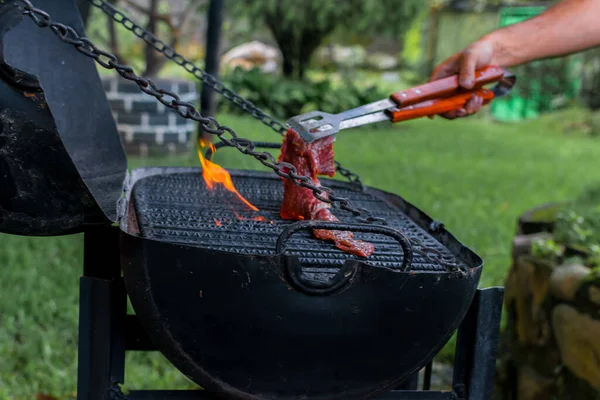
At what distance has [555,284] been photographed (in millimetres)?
3047

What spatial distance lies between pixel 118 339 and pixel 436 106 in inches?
45.6

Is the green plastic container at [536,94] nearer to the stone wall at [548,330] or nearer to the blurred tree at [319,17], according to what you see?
the blurred tree at [319,17]

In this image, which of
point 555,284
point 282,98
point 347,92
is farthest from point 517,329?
point 347,92

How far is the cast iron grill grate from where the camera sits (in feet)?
5.74

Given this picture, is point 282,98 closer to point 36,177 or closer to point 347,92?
point 347,92

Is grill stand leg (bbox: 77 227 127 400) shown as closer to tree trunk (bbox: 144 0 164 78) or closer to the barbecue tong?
the barbecue tong

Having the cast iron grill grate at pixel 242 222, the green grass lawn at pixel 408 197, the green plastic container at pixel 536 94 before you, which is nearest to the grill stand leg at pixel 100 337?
the cast iron grill grate at pixel 242 222

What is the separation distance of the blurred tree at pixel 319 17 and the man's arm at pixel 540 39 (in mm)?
9994

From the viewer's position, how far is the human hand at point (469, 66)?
2.19 meters

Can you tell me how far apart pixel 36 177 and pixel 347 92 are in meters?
10.7

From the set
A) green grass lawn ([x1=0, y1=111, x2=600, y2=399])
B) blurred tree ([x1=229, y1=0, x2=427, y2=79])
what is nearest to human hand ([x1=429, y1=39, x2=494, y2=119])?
green grass lawn ([x1=0, y1=111, x2=600, y2=399])

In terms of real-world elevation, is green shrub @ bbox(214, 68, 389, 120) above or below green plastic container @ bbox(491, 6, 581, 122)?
below

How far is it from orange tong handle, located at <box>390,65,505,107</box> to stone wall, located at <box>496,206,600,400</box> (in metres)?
1.11

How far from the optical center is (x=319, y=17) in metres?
12.2
